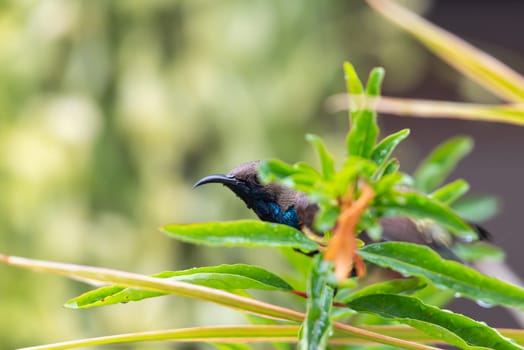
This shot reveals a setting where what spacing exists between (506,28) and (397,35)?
0.50 metres

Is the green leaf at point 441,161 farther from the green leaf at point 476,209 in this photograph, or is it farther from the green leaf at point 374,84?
the green leaf at point 374,84

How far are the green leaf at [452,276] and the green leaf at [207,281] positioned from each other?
0.26ft

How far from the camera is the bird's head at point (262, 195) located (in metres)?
0.66

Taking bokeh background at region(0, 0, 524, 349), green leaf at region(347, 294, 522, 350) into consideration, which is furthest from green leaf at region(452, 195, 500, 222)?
bokeh background at region(0, 0, 524, 349)

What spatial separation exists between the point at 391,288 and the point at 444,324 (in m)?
0.09

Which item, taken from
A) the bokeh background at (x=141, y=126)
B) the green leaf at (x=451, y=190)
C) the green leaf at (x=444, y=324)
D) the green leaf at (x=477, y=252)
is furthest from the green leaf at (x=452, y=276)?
the bokeh background at (x=141, y=126)

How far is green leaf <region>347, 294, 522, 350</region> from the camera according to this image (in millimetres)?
436

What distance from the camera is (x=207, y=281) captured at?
0.47m

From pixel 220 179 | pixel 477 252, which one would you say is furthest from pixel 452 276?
pixel 477 252

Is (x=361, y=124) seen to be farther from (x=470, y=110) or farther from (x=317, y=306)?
(x=470, y=110)

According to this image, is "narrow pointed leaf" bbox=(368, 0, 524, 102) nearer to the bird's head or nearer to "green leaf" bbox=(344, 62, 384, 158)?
the bird's head

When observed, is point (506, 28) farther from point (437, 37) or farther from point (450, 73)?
point (437, 37)

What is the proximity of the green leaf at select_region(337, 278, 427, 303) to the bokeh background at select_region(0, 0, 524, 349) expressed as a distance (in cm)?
184

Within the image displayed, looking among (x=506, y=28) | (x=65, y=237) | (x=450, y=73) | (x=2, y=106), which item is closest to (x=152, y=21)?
(x=2, y=106)
